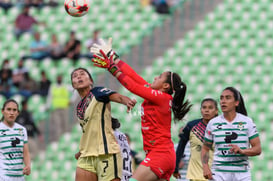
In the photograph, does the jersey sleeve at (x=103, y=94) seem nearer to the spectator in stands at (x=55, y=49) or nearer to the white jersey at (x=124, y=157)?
the white jersey at (x=124, y=157)

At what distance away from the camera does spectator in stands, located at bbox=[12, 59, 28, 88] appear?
592 inches

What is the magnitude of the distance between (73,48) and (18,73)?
1.51 meters

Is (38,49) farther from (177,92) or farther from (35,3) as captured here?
(177,92)

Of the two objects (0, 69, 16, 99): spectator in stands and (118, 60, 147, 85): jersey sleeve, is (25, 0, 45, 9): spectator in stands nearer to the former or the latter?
(0, 69, 16, 99): spectator in stands

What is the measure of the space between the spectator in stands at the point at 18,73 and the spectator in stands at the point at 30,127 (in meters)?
0.95

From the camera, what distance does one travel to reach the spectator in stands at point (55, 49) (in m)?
16.0

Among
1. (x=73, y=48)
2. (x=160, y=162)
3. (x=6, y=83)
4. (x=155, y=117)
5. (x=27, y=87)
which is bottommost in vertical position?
(x=160, y=162)

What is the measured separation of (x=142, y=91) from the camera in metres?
7.00

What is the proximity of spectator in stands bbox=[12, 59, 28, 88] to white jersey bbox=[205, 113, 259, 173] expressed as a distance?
8.46 metres

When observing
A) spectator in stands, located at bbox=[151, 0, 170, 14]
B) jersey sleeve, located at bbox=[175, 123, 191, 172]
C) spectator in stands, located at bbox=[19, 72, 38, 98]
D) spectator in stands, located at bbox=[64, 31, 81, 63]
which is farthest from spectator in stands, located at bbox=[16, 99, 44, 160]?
jersey sleeve, located at bbox=[175, 123, 191, 172]

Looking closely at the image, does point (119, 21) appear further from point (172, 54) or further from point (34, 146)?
point (34, 146)

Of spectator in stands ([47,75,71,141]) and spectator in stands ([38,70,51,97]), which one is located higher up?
spectator in stands ([38,70,51,97])

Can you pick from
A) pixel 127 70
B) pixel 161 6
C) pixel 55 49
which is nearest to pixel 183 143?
pixel 127 70

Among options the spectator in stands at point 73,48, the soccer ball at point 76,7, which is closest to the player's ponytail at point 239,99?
the soccer ball at point 76,7
